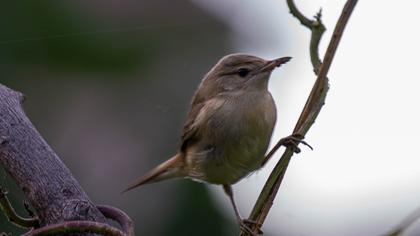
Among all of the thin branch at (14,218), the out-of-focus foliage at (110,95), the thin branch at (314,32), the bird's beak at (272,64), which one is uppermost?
the thin branch at (314,32)

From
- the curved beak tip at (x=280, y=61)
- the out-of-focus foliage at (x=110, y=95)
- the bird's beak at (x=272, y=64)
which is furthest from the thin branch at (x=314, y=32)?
the out-of-focus foliage at (x=110, y=95)

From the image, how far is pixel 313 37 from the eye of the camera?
1676 mm

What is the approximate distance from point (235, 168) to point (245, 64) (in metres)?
0.54

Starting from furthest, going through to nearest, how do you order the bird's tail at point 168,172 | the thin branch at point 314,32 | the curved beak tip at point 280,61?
the bird's tail at point 168,172 < the curved beak tip at point 280,61 < the thin branch at point 314,32

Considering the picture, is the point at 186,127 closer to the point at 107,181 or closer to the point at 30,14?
the point at 107,181

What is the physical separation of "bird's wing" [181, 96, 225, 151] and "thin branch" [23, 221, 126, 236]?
2.00 meters

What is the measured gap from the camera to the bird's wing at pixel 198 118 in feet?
11.3

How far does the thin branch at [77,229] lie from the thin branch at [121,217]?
0.06 metres

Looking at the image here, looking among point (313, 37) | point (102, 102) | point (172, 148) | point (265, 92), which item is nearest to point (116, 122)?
point (102, 102)

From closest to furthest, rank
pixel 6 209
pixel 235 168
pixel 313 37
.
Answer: pixel 6 209, pixel 313 37, pixel 235 168

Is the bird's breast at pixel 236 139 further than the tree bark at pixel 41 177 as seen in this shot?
Yes

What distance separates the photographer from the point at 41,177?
1.49 meters

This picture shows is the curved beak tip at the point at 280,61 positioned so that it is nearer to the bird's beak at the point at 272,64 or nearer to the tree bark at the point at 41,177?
the bird's beak at the point at 272,64

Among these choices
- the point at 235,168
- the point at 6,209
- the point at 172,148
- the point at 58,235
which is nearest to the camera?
the point at 58,235
